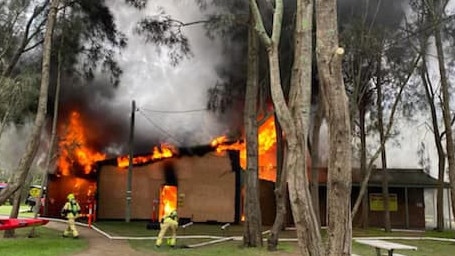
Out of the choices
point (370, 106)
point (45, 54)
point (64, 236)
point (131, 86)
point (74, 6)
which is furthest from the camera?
point (131, 86)

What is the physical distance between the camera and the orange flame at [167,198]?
19609 millimetres

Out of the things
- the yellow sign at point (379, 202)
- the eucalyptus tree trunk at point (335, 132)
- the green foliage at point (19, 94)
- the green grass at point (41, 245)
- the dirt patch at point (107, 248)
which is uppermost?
the green foliage at point (19, 94)

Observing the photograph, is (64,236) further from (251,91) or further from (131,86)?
(131,86)

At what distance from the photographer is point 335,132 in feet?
16.9

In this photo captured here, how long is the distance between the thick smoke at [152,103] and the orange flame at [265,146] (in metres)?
0.59

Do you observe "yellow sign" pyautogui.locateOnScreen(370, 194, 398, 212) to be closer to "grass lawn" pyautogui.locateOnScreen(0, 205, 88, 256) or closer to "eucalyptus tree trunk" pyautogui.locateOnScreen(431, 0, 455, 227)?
"eucalyptus tree trunk" pyautogui.locateOnScreen(431, 0, 455, 227)

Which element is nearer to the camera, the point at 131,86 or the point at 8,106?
the point at 8,106

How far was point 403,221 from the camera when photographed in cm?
2069

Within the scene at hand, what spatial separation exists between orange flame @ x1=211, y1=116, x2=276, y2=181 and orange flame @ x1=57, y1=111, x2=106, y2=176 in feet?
17.6

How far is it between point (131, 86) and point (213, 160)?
5.42 meters

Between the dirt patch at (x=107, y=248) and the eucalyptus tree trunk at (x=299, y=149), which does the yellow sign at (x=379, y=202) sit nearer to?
the dirt patch at (x=107, y=248)

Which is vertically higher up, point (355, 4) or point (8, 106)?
point (355, 4)

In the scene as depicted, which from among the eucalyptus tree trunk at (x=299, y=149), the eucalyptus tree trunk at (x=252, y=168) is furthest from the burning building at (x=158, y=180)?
the eucalyptus tree trunk at (x=299, y=149)

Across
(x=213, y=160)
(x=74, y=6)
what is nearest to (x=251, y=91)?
(x=74, y=6)
